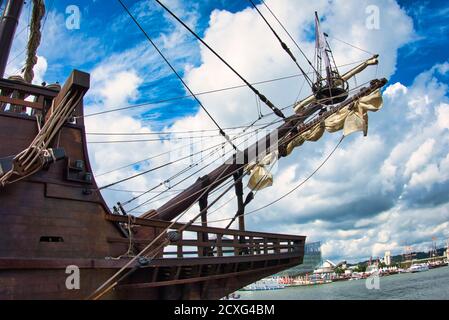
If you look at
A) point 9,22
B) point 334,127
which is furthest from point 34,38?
point 334,127

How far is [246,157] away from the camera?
11945 millimetres

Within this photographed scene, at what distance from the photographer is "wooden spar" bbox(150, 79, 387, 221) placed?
411 inches

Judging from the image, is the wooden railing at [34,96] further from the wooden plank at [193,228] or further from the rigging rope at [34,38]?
the rigging rope at [34,38]

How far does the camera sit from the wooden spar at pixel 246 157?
34.3 ft

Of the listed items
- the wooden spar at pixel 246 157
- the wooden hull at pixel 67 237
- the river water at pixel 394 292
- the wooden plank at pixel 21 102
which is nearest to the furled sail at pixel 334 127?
the wooden spar at pixel 246 157

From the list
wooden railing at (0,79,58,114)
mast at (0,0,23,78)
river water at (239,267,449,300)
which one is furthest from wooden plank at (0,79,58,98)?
river water at (239,267,449,300)

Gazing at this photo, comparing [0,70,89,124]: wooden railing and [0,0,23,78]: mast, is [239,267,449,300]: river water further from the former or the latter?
[0,0,23,78]: mast

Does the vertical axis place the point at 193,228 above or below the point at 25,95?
below

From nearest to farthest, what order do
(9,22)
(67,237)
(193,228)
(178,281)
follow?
1. (67,237)
2. (178,281)
3. (193,228)
4. (9,22)

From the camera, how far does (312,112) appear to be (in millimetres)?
13844

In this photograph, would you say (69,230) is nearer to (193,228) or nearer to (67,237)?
(67,237)

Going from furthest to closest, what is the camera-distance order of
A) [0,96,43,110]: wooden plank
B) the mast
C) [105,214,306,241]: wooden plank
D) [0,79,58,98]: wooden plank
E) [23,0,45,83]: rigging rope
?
[23,0,45,83]: rigging rope → the mast → [105,214,306,241]: wooden plank → [0,79,58,98]: wooden plank → [0,96,43,110]: wooden plank
